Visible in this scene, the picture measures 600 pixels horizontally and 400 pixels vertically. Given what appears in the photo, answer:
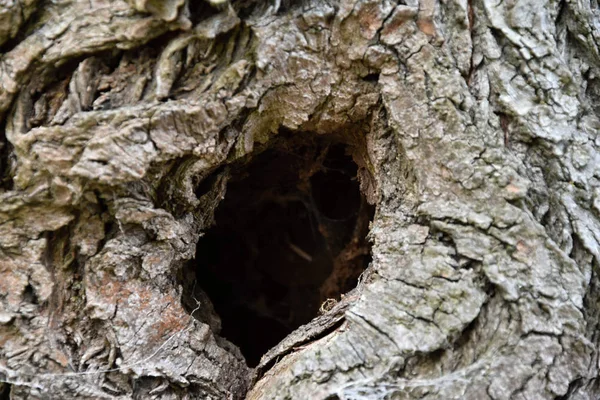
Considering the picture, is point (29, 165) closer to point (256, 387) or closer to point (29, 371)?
point (29, 371)

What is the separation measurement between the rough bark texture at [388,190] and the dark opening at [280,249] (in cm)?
70

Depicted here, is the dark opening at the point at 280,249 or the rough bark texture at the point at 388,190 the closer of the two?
the rough bark texture at the point at 388,190

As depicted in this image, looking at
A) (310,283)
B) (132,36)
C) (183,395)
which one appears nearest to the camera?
(132,36)

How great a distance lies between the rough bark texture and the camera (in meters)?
0.95

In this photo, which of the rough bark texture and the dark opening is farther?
the dark opening

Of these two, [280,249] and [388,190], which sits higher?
[388,190]

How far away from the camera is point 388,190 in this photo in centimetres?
111

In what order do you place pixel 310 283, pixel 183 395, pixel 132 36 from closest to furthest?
1. pixel 132 36
2. pixel 183 395
3. pixel 310 283

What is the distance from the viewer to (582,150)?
1.04 m

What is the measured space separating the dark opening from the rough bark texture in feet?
2.29

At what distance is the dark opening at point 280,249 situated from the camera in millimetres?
1855

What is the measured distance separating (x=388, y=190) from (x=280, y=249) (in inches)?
43.8

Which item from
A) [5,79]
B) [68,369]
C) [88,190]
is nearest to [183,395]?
[68,369]

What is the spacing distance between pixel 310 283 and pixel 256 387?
101 centimetres
